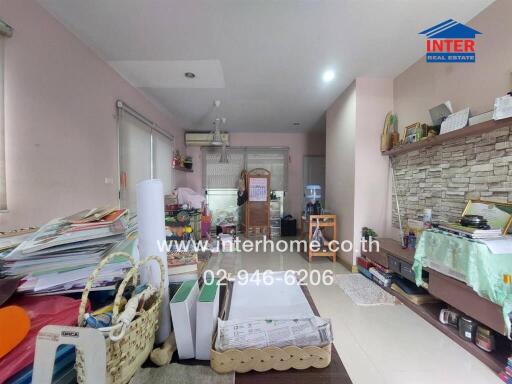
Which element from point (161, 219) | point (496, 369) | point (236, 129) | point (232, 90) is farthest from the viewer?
point (236, 129)

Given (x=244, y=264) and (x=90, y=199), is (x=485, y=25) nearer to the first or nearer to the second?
(x=244, y=264)

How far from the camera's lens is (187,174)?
513 cm

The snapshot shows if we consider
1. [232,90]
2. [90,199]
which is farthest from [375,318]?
[232,90]

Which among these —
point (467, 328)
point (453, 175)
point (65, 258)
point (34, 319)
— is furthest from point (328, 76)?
point (34, 319)

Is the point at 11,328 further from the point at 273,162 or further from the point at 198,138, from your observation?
the point at 273,162

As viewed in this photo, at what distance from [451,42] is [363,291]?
2441 millimetres

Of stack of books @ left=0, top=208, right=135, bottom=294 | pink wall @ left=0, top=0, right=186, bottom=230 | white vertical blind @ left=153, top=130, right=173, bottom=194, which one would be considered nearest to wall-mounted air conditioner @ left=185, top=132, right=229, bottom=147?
white vertical blind @ left=153, top=130, right=173, bottom=194

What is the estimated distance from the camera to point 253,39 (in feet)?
6.26

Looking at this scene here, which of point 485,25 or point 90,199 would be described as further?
point 90,199

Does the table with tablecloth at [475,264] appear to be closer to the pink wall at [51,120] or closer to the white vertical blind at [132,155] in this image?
the white vertical blind at [132,155]

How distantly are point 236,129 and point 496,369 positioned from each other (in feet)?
15.7

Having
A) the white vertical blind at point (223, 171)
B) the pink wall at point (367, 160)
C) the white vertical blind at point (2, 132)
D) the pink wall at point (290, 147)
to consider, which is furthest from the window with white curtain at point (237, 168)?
the white vertical blind at point (2, 132)

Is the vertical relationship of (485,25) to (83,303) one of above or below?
above

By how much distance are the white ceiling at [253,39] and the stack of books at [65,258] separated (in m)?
1.73
